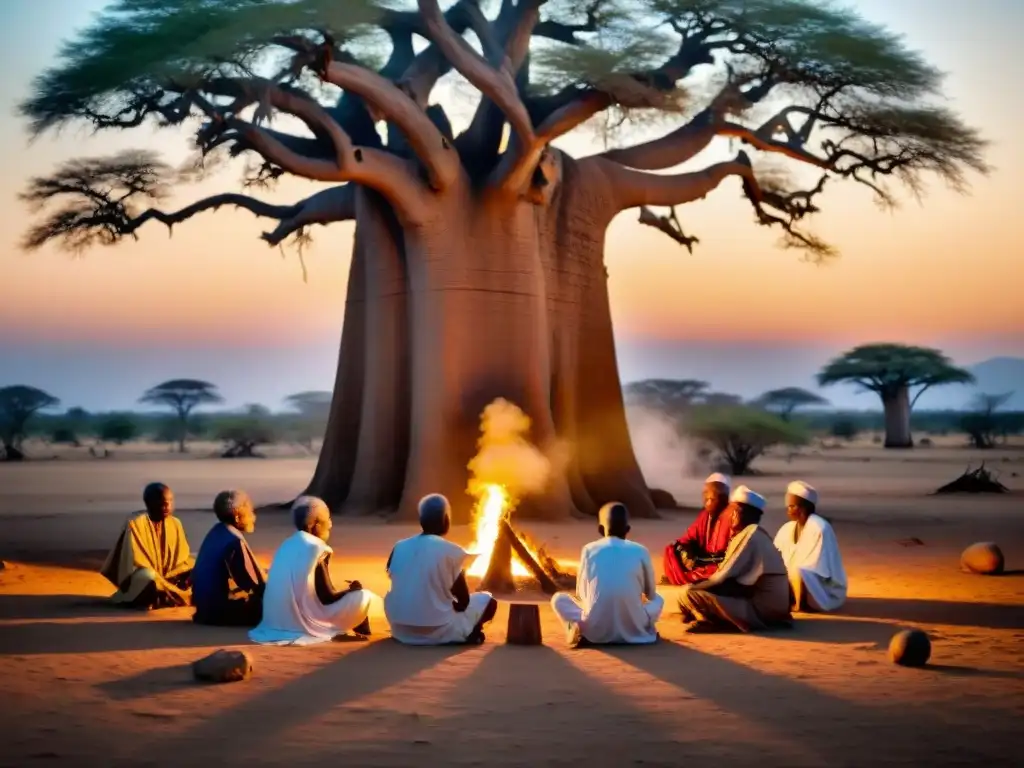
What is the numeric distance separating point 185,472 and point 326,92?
18.7 metres

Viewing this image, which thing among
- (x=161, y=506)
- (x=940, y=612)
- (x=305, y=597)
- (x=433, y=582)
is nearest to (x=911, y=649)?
(x=940, y=612)

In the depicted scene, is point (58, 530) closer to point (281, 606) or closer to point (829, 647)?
point (281, 606)

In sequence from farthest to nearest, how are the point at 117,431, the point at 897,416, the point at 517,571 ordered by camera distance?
the point at 117,431, the point at 897,416, the point at 517,571

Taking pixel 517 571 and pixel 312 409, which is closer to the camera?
pixel 517 571

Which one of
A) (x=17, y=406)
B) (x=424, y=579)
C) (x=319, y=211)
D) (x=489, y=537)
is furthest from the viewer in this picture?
(x=17, y=406)

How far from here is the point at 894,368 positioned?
5200cm

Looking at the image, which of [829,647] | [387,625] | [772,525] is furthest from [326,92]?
[829,647]

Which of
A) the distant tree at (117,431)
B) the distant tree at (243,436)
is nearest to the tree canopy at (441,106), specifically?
the distant tree at (243,436)

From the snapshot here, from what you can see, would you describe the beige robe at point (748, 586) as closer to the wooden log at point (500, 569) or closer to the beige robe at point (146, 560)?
the wooden log at point (500, 569)

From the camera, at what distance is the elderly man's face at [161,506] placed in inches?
326

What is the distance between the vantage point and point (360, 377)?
1780 centimetres

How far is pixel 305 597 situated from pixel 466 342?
866 centimetres

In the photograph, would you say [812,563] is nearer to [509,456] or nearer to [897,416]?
[509,456]

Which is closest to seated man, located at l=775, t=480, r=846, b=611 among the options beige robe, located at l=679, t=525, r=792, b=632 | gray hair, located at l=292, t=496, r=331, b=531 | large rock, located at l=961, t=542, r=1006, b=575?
beige robe, located at l=679, t=525, r=792, b=632
